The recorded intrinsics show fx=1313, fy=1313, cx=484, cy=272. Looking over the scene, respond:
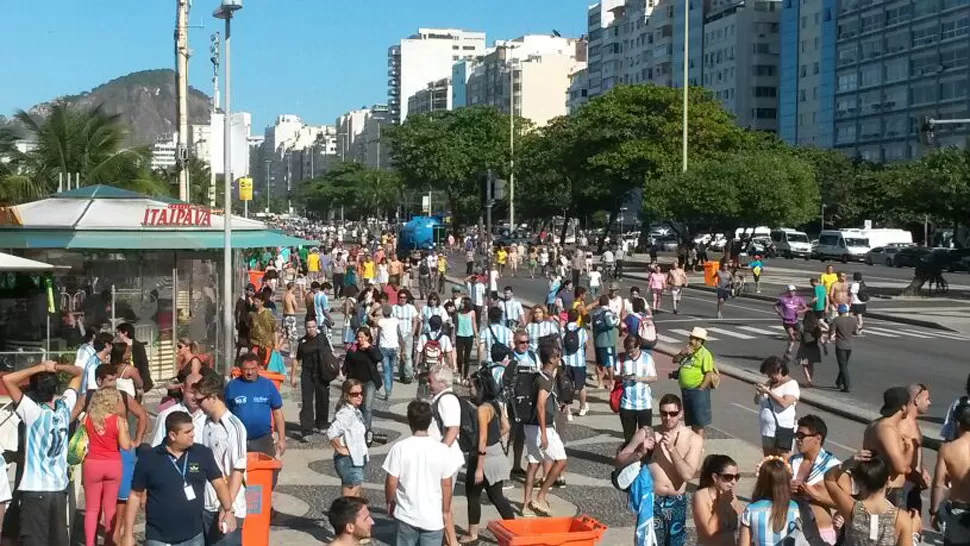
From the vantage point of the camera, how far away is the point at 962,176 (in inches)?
1750

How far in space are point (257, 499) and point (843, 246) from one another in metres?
66.9

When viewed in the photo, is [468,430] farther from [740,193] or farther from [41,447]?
[740,193]

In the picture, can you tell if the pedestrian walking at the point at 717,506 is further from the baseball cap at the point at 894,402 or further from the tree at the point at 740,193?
the tree at the point at 740,193

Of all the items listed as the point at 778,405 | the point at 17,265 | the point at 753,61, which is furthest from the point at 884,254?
the point at 17,265

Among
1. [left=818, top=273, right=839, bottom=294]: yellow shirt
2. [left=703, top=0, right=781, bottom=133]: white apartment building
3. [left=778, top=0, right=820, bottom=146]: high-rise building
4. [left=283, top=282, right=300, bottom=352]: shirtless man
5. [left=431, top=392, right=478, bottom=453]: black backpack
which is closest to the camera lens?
[left=431, top=392, right=478, bottom=453]: black backpack

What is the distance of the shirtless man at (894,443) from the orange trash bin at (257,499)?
4461mm

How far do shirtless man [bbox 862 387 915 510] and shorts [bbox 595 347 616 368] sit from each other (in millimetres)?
10901

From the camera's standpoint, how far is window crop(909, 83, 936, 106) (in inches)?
3696

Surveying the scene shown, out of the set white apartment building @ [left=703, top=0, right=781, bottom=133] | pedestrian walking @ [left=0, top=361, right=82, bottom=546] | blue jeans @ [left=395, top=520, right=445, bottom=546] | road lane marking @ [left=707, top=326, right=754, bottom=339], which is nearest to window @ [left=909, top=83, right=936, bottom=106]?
white apartment building @ [left=703, top=0, right=781, bottom=133]

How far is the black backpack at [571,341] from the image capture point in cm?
1806

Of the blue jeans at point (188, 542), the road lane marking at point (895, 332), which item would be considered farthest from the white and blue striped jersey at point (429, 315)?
the road lane marking at point (895, 332)

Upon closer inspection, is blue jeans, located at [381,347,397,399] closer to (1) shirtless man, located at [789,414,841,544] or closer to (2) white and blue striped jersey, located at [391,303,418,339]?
(2) white and blue striped jersey, located at [391,303,418,339]

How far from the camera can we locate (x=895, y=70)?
326ft

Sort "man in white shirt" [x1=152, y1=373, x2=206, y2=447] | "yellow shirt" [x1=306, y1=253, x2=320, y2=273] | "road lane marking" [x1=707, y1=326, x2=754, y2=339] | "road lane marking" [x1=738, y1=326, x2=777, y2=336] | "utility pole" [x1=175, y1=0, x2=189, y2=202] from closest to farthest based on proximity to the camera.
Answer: "man in white shirt" [x1=152, y1=373, x2=206, y2=447] < "utility pole" [x1=175, y1=0, x2=189, y2=202] < "road lane marking" [x1=707, y1=326, x2=754, y2=339] < "road lane marking" [x1=738, y1=326, x2=777, y2=336] < "yellow shirt" [x1=306, y1=253, x2=320, y2=273]
